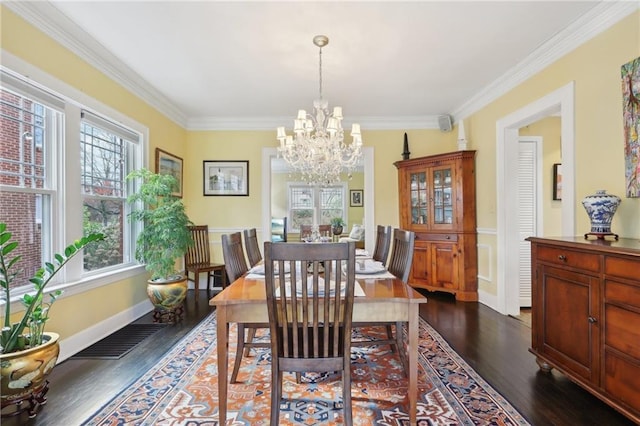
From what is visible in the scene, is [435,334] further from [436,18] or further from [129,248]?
[129,248]

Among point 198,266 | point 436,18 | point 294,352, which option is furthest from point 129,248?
point 436,18

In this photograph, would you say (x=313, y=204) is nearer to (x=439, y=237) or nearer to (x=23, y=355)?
(x=439, y=237)

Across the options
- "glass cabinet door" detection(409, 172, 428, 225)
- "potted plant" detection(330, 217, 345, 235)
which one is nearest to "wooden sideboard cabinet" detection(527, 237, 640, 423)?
"glass cabinet door" detection(409, 172, 428, 225)

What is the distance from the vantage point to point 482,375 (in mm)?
2168

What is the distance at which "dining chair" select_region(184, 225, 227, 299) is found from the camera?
4.14 meters

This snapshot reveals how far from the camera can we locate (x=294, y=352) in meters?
1.53

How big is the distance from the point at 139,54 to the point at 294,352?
9.68 feet

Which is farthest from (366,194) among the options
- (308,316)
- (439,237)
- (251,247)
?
(308,316)

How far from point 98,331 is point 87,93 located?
2.15 meters

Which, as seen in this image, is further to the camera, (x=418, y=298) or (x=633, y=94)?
(x=633, y=94)

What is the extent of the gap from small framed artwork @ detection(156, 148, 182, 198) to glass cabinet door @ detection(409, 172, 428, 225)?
3.43 m

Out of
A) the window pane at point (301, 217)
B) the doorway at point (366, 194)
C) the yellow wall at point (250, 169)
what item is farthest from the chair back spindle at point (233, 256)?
the window pane at point (301, 217)

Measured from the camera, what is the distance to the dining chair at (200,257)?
4145 millimetres

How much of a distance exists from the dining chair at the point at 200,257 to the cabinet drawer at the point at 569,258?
349cm
